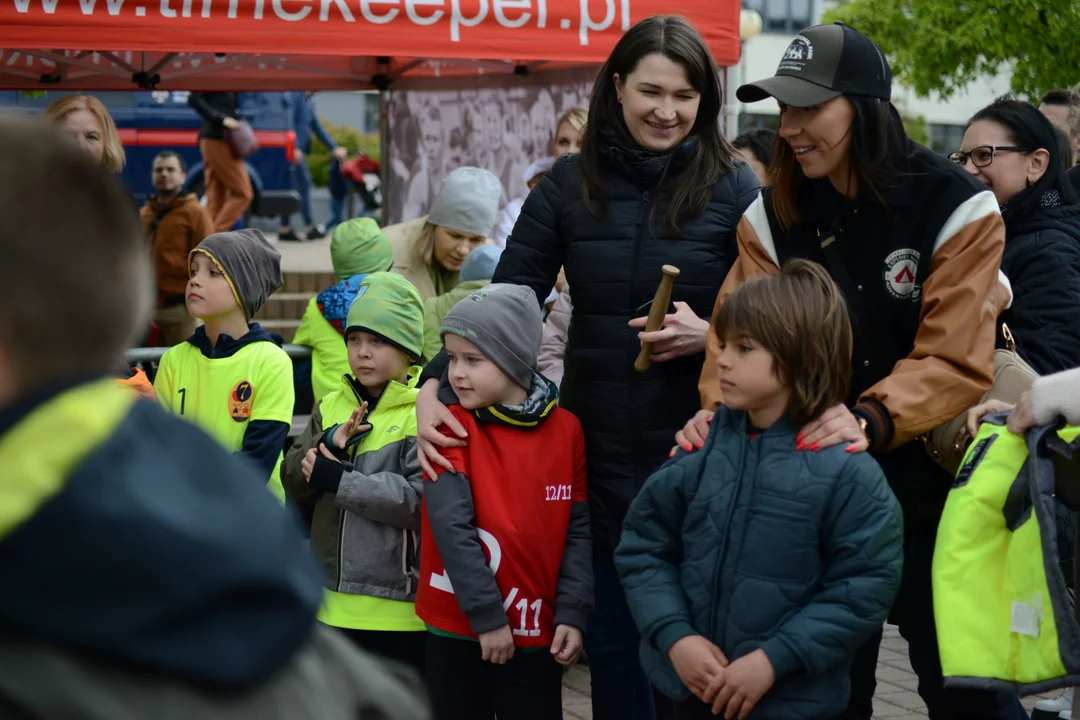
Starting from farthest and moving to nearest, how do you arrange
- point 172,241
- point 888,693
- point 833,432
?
point 172,241
point 888,693
point 833,432

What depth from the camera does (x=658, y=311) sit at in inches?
139

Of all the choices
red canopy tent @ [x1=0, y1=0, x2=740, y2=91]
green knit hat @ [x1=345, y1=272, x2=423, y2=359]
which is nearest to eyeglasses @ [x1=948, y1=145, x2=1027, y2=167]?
green knit hat @ [x1=345, y1=272, x2=423, y2=359]

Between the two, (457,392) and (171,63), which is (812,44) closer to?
(457,392)

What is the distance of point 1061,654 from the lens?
2.86 m

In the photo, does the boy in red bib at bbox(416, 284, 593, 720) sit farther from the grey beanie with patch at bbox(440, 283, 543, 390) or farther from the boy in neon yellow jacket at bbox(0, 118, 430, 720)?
the boy in neon yellow jacket at bbox(0, 118, 430, 720)

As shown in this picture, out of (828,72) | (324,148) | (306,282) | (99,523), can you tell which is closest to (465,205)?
(828,72)

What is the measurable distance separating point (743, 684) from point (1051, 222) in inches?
82.4

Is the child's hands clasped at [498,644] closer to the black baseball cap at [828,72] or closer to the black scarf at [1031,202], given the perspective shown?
the black baseball cap at [828,72]

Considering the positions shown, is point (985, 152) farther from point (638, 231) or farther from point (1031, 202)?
point (638, 231)

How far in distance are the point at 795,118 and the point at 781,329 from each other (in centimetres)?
51

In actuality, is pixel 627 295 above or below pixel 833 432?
above

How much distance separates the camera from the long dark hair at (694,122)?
3.67 m

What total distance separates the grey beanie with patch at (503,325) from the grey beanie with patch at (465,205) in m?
2.49

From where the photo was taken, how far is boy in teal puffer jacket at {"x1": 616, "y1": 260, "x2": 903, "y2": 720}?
313cm
